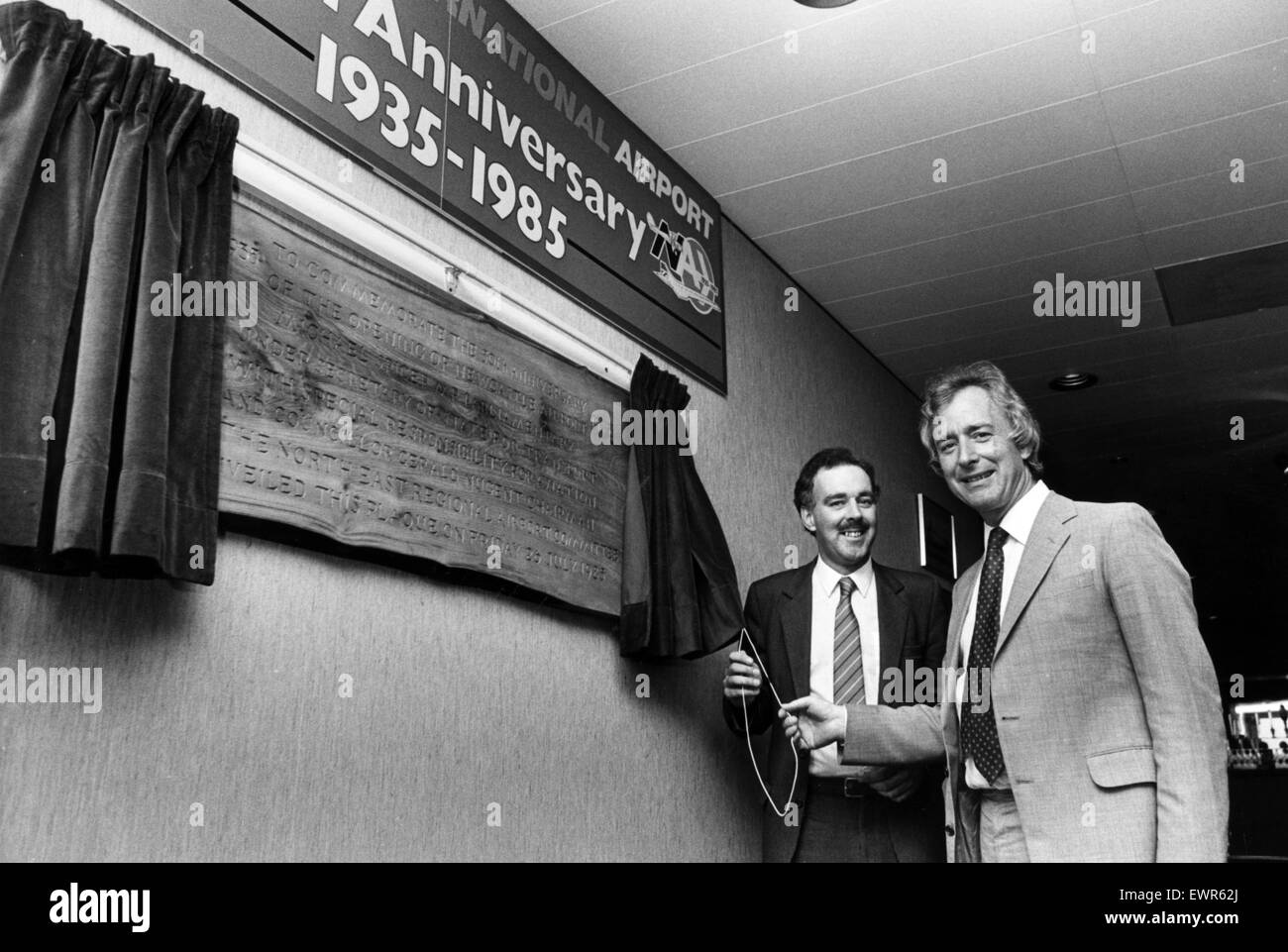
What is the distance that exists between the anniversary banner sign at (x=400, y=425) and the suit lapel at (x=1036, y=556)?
1.06 m

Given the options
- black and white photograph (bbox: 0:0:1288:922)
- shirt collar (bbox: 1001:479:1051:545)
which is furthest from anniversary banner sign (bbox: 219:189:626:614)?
shirt collar (bbox: 1001:479:1051:545)

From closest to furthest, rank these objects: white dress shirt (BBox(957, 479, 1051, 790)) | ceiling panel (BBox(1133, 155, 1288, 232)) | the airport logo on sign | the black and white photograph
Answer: the black and white photograph → white dress shirt (BBox(957, 479, 1051, 790)) → the airport logo on sign → ceiling panel (BBox(1133, 155, 1288, 232))

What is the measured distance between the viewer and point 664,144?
3615 millimetres

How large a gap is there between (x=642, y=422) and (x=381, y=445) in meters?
1.08

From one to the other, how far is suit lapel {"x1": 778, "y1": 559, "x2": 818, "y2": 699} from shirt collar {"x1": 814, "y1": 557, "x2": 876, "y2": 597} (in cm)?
2

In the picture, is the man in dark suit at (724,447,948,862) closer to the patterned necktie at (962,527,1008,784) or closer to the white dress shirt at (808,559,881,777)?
the white dress shirt at (808,559,881,777)

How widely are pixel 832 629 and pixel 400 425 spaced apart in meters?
1.37

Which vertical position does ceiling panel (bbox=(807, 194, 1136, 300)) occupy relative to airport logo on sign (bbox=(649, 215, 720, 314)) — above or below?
above

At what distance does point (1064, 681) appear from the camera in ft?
6.76

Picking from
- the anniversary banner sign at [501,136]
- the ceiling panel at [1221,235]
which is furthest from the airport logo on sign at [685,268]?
the ceiling panel at [1221,235]

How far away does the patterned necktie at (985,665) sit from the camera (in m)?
2.15

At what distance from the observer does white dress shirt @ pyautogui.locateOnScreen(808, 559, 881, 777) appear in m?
2.96
